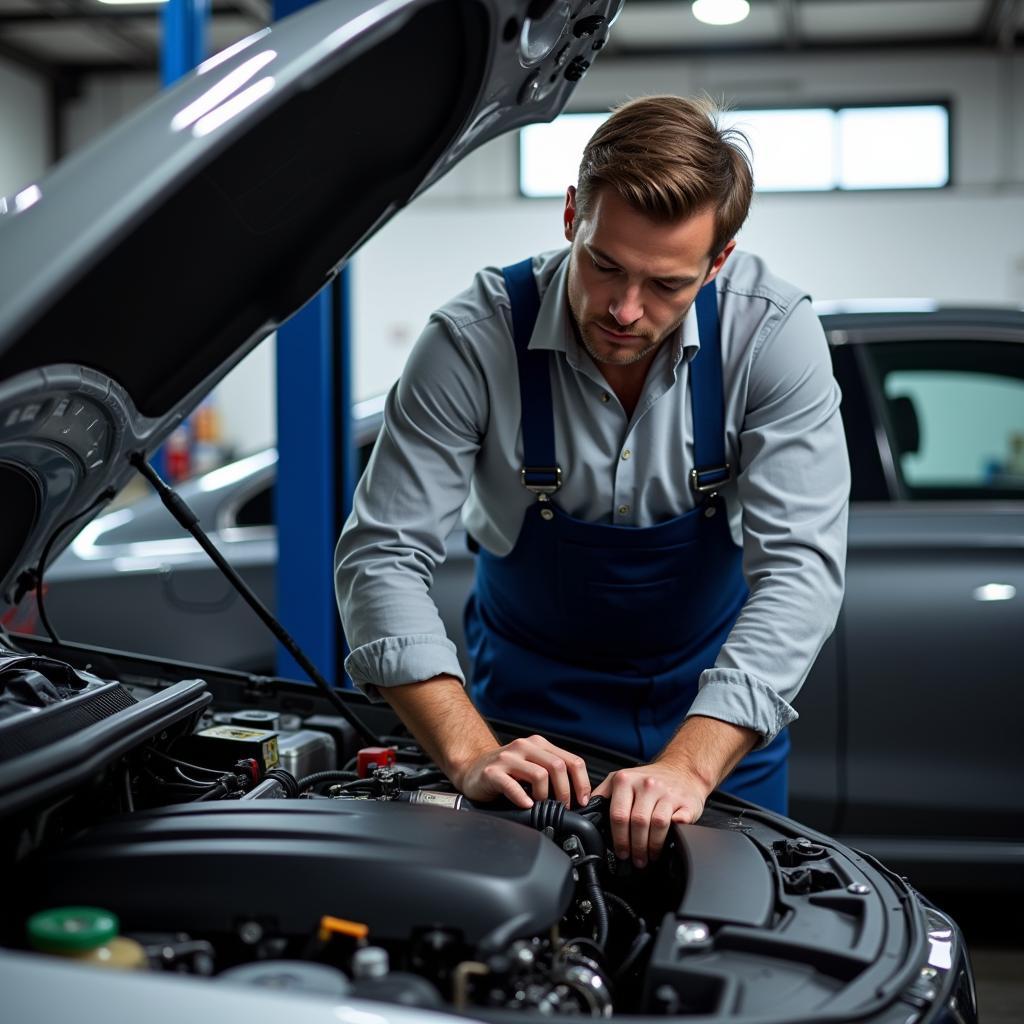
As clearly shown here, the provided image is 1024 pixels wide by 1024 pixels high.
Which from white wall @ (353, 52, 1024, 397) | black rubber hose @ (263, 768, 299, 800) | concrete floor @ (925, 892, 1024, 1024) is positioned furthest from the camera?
white wall @ (353, 52, 1024, 397)

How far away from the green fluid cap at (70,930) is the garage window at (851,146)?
8.68 meters

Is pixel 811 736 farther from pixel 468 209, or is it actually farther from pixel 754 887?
pixel 468 209

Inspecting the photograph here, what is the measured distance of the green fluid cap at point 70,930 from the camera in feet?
2.98

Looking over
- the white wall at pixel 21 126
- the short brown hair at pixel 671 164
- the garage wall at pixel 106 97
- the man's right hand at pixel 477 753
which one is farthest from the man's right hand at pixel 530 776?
the garage wall at pixel 106 97

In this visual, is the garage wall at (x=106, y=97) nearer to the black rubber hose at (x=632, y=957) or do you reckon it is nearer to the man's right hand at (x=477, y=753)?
the man's right hand at (x=477, y=753)

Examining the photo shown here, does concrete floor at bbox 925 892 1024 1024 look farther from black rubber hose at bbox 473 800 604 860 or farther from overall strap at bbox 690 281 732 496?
black rubber hose at bbox 473 800 604 860

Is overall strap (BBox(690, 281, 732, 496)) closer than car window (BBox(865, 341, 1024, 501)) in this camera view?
Yes

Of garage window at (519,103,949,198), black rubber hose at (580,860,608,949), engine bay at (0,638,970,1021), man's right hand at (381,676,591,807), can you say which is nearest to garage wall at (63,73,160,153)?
garage window at (519,103,949,198)

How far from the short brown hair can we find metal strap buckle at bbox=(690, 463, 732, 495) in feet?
1.02

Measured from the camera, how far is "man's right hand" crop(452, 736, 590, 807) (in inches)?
53.4

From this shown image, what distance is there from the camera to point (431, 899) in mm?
1015

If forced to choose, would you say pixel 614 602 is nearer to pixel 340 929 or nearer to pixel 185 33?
pixel 340 929

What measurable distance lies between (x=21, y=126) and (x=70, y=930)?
1029 centimetres

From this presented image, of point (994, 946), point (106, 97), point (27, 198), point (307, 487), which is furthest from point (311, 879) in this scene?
point (106, 97)
